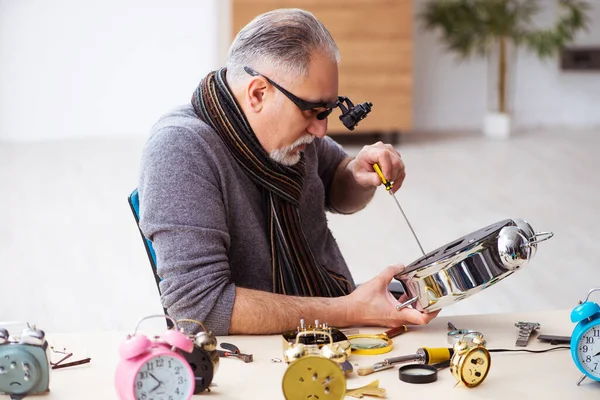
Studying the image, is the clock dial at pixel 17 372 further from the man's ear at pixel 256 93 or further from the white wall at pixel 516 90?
the white wall at pixel 516 90

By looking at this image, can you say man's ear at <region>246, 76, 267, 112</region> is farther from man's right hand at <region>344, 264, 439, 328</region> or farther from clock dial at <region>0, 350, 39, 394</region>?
clock dial at <region>0, 350, 39, 394</region>

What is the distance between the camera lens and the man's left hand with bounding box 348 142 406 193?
2.05 meters

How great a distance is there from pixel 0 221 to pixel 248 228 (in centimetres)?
336

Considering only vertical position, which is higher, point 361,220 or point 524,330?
point 524,330

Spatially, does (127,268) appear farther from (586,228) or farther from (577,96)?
(577,96)

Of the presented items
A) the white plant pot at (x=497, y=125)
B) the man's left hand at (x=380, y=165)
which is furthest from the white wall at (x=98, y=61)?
the man's left hand at (x=380, y=165)

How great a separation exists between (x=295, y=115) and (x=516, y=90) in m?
6.43

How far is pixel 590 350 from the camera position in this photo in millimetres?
1488

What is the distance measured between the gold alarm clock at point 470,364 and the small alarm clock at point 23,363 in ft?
2.10

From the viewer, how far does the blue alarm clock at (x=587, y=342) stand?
4.86 feet

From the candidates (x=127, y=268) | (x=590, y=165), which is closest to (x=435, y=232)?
(x=127, y=268)

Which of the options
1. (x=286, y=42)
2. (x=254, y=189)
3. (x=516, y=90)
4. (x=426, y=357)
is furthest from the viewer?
(x=516, y=90)

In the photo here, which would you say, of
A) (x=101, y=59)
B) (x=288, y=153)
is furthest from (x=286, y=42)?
(x=101, y=59)

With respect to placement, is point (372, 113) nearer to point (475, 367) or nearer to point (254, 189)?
point (254, 189)
